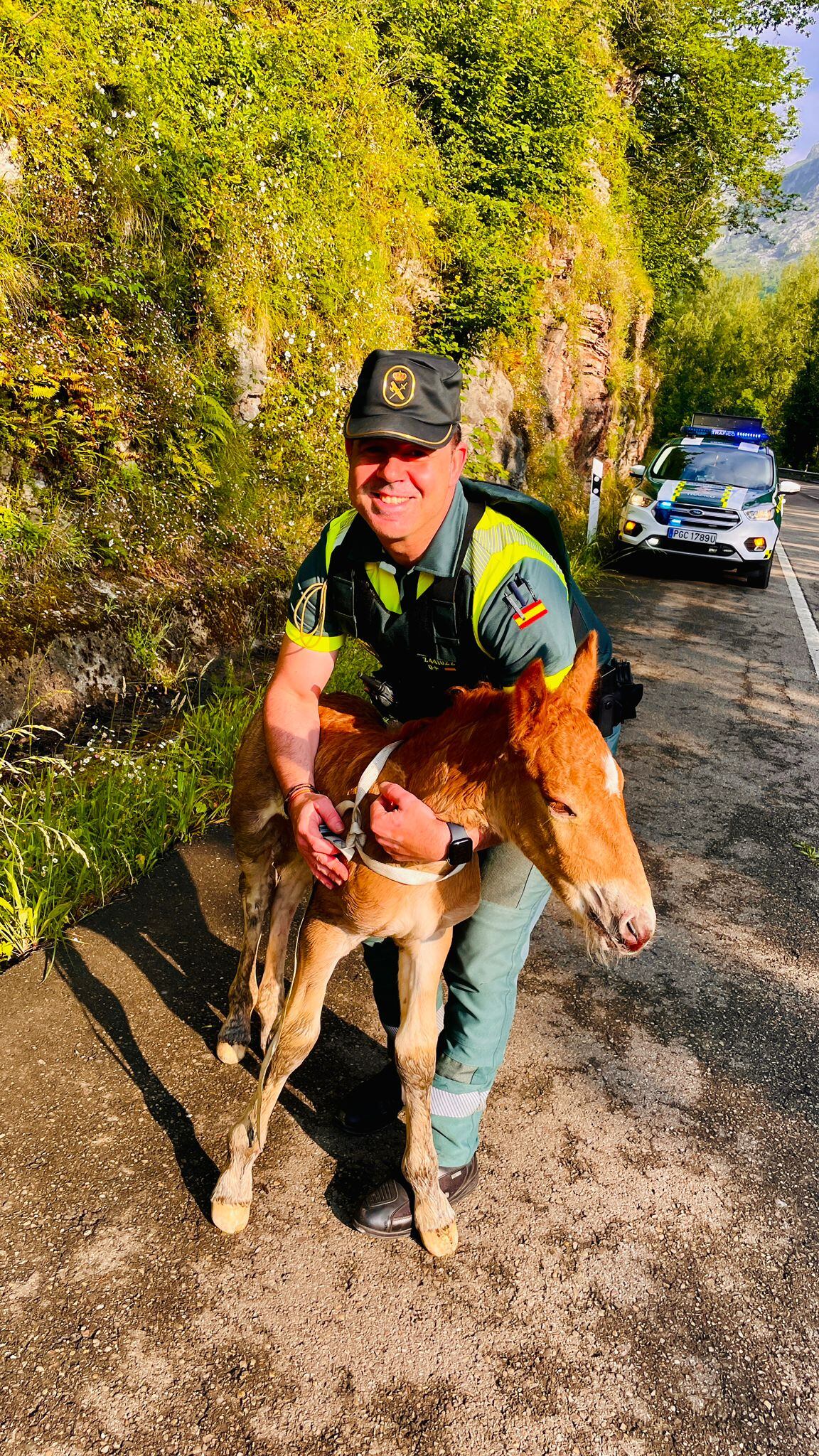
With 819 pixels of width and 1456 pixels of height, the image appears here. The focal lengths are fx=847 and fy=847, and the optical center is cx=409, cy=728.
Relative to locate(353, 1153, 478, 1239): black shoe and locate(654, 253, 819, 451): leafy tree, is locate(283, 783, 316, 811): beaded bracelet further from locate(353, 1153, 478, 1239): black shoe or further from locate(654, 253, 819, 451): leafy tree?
locate(654, 253, 819, 451): leafy tree

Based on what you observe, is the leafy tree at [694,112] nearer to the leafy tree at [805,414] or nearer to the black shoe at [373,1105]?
the black shoe at [373,1105]

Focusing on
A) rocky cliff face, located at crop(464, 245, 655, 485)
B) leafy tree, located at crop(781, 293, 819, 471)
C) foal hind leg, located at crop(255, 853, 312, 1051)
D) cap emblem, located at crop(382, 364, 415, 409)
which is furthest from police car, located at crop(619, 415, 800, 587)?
leafy tree, located at crop(781, 293, 819, 471)

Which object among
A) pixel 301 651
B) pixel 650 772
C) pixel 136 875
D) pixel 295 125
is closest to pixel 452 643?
pixel 301 651

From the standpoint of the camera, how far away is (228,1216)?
7.97 ft

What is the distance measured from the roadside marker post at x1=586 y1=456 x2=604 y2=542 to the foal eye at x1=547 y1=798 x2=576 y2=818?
33.5 ft

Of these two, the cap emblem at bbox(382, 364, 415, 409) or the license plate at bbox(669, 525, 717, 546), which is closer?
the cap emblem at bbox(382, 364, 415, 409)

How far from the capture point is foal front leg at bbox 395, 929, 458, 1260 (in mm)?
2359

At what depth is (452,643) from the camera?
8.03 ft

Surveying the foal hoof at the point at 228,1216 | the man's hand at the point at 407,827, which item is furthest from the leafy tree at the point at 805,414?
the foal hoof at the point at 228,1216

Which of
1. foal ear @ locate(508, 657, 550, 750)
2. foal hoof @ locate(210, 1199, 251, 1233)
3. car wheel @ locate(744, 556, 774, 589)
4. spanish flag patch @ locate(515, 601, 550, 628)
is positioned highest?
spanish flag patch @ locate(515, 601, 550, 628)

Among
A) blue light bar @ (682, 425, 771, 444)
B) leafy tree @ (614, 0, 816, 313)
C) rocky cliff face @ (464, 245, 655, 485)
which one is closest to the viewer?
rocky cliff face @ (464, 245, 655, 485)

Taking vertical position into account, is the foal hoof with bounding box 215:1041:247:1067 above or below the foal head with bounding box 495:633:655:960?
below

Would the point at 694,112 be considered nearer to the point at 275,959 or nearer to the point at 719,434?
the point at 719,434

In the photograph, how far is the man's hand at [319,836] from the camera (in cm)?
221
